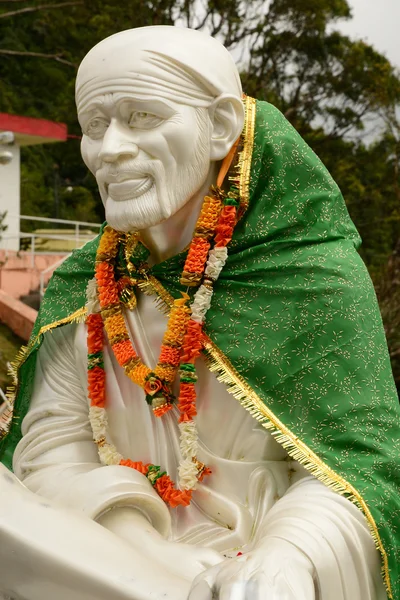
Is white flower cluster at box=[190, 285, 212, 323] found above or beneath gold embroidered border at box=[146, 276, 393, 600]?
above

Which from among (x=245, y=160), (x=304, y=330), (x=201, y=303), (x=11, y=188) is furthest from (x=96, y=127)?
(x=11, y=188)

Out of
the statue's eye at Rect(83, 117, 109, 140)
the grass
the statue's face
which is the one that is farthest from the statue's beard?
the grass

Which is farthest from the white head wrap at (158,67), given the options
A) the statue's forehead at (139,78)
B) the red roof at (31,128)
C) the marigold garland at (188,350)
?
the red roof at (31,128)

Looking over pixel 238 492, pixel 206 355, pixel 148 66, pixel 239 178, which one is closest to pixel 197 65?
pixel 148 66

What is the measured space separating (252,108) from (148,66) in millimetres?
304

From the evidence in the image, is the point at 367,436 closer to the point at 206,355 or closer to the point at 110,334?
the point at 206,355

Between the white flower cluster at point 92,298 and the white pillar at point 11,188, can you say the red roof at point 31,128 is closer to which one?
the white pillar at point 11,188

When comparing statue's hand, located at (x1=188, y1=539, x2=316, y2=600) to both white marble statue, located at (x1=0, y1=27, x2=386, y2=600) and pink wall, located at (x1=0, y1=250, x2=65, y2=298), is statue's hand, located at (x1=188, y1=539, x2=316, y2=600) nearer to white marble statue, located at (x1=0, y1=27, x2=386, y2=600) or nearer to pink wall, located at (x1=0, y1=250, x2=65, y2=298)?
white marble statue, located at (x1=0, y1=27, x2=386, y2=600)

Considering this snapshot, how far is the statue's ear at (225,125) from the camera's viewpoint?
6.31ft

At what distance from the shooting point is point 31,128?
40.0 feet

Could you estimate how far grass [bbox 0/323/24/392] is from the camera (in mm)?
6968

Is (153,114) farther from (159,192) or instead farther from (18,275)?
(18,275)

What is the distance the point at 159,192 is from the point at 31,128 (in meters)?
10.8

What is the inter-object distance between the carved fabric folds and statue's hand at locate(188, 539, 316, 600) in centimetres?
25
